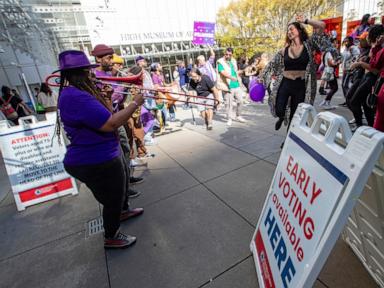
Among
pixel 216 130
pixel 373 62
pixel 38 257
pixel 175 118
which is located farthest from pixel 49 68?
pixel 373 62

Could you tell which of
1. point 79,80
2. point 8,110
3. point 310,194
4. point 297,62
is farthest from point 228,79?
point 8,110

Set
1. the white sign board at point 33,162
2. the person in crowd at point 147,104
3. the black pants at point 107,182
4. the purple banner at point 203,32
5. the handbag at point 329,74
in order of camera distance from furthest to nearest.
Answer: the purple banner at point 203,32, the handbag at point 329,74, the person in crowd at point 147,104, the white sign board at point 33,162, the black pants at point 107,182

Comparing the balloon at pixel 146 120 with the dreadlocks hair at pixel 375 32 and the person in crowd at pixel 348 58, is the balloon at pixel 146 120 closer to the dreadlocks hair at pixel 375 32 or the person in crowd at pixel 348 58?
the dreadlocks hair at pixel 375 32

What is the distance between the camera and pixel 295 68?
3.45 meters

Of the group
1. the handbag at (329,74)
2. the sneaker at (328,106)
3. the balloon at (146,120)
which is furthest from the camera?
the handbag at (329,74)

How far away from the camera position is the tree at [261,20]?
1542cm

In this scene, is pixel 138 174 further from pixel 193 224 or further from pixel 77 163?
pixel 77 163

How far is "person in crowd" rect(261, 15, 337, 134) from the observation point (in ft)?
11.0

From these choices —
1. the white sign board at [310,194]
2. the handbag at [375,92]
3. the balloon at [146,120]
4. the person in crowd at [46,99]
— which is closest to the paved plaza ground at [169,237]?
the white sign board at [310,194]

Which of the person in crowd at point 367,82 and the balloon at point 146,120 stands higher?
the person in crowd at point 367,82

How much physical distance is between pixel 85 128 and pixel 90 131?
0.14 feet

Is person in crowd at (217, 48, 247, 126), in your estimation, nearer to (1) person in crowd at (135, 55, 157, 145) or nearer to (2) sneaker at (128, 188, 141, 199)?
(1) person in crowd at (135, 55, 157, 145)

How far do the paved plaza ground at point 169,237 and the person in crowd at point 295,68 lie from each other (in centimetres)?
95

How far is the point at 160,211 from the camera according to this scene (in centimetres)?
281
